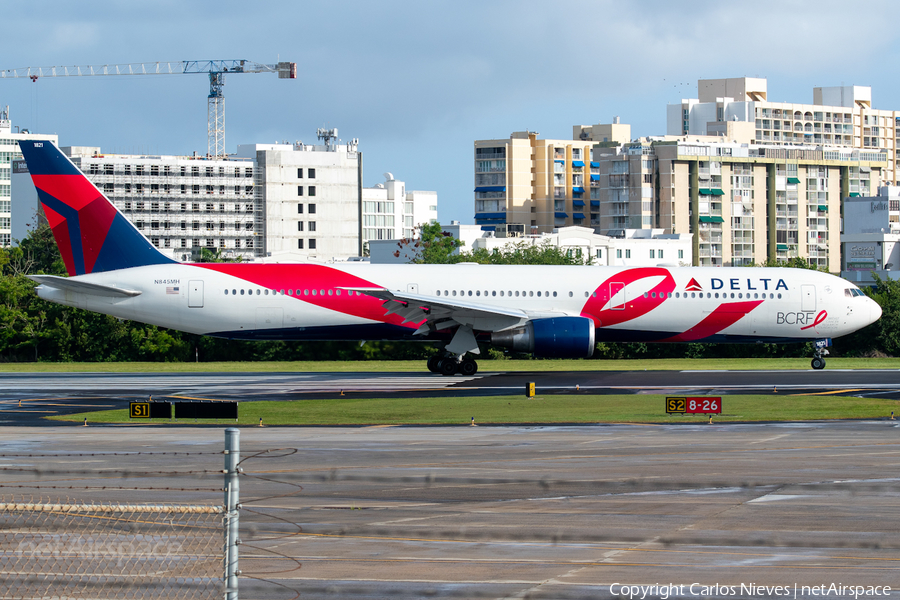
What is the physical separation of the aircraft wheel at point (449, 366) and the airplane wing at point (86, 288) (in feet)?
44.1

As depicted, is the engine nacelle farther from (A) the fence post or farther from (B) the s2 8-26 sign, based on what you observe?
(A) the fence post

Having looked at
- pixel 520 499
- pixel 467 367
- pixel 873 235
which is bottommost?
pixel 520 499

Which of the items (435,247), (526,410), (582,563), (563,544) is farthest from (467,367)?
(435,247)

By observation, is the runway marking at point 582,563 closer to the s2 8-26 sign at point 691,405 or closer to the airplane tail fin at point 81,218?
the s2 8-26 sign at point 691,405

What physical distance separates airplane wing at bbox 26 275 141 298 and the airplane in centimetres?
7

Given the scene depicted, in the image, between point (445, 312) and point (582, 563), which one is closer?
point (582, 563)

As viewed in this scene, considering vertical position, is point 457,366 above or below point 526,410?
above

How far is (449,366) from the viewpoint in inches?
1842

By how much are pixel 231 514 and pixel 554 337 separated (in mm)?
34563

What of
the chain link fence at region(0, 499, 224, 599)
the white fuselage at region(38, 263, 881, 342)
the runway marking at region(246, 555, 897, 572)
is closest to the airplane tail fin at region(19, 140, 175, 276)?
the white fuselage at region(38, 263, 881, 342)

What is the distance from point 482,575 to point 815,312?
38592mm

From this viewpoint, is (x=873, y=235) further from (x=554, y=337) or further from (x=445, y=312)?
(x=445, y=312)

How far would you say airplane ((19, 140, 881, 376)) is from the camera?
4559cm

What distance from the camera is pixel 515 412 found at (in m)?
32.2
